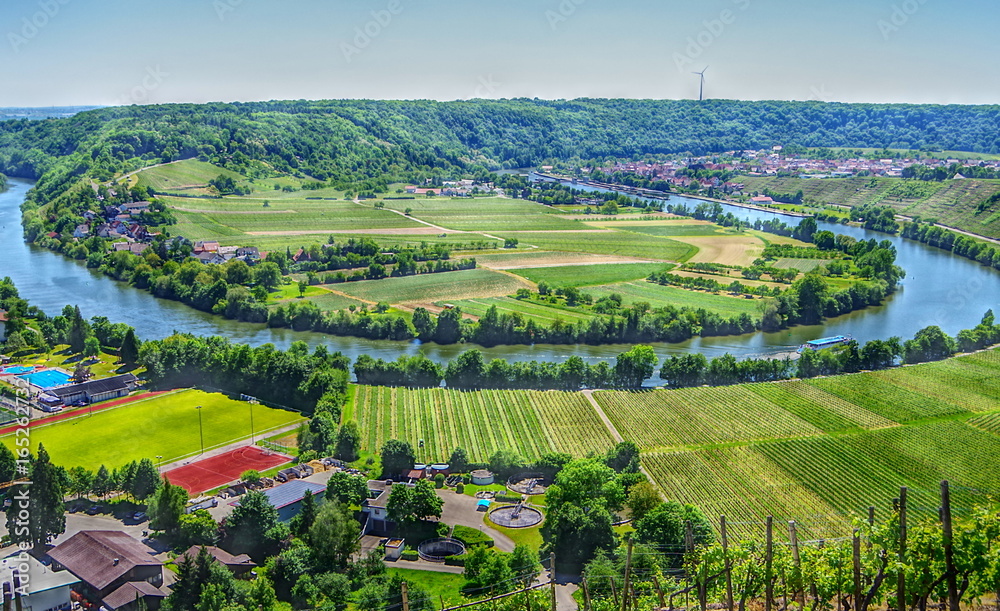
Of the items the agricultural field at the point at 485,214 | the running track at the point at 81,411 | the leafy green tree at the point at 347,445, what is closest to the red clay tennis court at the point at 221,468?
the leafy green tree at the point at 347,445

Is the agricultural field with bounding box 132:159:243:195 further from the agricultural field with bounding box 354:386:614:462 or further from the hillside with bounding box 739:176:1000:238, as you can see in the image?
the hillside with bounding box 739:176:1000:238

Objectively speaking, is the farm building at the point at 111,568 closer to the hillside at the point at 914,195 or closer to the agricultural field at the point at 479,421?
the agricultural field at the point at 479,421

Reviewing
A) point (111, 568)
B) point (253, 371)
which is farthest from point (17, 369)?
point (111, 568)

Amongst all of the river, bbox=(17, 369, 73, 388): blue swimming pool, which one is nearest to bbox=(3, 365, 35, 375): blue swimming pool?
bbox=(17, 369, 73, 388): blue swimming pool

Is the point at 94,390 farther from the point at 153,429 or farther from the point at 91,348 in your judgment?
the point at 91,348

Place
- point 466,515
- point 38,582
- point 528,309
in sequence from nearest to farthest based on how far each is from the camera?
point 38,582 < point 466,515 < point 528,309

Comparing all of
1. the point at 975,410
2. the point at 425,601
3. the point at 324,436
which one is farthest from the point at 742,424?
the point at 425,601
